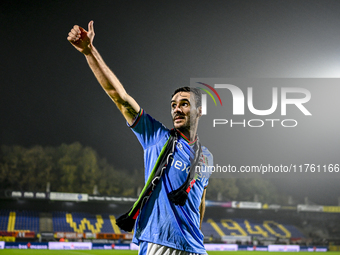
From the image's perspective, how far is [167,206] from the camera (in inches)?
79.7

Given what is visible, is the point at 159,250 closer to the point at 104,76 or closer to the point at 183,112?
the point at 183,112

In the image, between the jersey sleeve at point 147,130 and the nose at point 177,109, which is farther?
the nose at point 177,109

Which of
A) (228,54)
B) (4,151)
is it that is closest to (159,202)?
(228,54)

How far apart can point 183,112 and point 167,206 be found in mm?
684

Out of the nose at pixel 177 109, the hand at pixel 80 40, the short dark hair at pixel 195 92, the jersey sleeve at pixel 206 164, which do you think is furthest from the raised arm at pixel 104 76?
the jersey sleeve at pixel 206 164

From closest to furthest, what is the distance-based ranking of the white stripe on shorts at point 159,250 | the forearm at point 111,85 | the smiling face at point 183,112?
the white stripe on shorts at point 159,250, the forearm at point 111,85, the smiling face at point 183,112

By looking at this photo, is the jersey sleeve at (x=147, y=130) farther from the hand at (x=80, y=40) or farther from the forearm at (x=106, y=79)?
the hand at (x=80, y=40)

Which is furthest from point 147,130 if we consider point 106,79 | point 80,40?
point 80,40

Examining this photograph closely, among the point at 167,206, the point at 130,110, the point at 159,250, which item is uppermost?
the point at 130,110

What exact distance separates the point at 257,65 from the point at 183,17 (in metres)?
6.32

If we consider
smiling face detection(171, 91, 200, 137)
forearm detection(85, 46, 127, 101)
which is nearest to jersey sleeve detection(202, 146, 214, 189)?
smiling face detection(171, 91, 200, 137)

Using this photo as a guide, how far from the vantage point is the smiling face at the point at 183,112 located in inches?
90.0

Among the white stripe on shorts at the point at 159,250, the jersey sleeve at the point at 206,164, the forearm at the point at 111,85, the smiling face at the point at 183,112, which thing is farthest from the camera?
the jersey sleeve at the point at 206,164

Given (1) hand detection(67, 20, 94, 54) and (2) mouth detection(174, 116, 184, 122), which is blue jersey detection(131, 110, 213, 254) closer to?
(2) mouth detection(174, 116, 184, 122)
